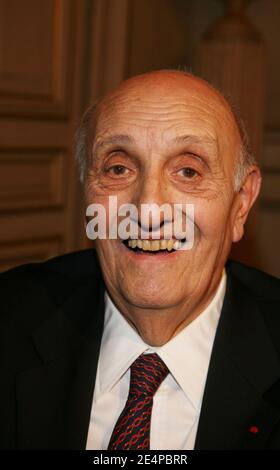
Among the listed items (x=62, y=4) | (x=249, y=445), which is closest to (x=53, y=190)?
(x=62, y=4)

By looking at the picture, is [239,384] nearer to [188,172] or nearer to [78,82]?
[188,172]

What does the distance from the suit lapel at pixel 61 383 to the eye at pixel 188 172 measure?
1.39 ft

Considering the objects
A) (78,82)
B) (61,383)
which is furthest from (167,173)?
(78,82)

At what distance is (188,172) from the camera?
58.3 inches

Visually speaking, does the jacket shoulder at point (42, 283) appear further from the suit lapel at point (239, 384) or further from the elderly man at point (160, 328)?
the suit lapel at point (239, 384)

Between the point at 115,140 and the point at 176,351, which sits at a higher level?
the point at 115,140

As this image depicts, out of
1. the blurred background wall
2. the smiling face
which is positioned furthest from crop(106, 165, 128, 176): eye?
the blurred background wall

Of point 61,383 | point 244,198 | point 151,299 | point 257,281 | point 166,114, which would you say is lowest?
point 61,383

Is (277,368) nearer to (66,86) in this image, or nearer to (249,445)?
(249,445)

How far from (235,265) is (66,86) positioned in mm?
1636

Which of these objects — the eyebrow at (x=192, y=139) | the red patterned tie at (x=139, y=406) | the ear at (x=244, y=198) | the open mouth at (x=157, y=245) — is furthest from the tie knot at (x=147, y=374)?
the eyebrow at (x=192, y=139)

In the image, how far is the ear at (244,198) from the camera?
1616 mm

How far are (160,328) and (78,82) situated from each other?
199 centimetres

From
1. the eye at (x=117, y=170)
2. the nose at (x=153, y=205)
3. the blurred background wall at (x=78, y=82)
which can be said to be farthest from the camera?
the blurred background wall at (x=78, y=82)
